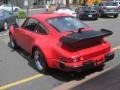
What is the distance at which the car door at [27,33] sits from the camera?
10055 mm

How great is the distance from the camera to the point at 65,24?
967 cm

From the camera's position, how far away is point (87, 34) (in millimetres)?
8492

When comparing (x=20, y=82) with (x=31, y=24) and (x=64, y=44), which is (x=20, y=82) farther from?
(x=31, y=24)

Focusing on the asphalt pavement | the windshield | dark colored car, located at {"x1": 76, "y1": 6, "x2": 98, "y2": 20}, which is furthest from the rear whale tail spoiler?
dark colored car, located at {"x1": 76, "y1": 6, "x2": 98, "y2": 20}

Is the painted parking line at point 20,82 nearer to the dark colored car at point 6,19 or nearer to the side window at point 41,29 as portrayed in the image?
the side window at point 41,29

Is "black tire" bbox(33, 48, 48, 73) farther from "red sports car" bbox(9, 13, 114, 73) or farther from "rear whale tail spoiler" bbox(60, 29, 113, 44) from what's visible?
"rear whale tail spoiler" bbox(60, 29, 113, 44)

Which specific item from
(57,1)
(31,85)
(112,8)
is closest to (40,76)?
(31,85)

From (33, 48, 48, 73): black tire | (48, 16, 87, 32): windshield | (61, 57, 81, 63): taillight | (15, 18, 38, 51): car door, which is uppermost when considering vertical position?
(48, 16, 87, 32): windshield

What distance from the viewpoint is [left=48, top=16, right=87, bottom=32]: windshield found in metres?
9.45

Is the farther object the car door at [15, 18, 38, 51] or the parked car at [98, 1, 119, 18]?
the parked car at [98, 1, 119, 18]

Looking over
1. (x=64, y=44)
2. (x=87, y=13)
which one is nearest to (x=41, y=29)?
(x=64, y=44)

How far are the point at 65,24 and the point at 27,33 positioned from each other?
4.29 feet

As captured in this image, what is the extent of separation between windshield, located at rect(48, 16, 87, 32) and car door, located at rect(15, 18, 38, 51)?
2.11 feet

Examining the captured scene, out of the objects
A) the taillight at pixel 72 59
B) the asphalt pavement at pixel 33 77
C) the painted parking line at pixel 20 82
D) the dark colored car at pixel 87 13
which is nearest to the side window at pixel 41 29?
the asphalt pavement at pixel 33 77
